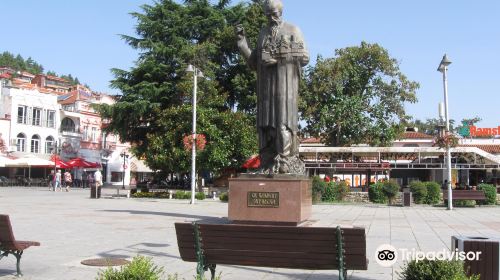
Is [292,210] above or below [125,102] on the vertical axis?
below

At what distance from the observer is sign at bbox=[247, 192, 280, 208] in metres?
10.1

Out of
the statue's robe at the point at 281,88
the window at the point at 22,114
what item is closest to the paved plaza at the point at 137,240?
the statue's robe at the point at 281,88

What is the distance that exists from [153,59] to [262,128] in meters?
26.1

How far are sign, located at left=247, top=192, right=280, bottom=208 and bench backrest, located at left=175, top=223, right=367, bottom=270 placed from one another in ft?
11.2

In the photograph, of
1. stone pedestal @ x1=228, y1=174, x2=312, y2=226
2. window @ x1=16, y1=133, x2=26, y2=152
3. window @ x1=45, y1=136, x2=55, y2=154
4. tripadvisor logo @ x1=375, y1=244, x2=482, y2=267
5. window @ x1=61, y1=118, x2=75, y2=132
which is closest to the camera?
tripadvisor logo @ x1=375, y1=244, x2=482, y2=267

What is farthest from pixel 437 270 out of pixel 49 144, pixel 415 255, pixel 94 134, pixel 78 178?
pixel 94 134

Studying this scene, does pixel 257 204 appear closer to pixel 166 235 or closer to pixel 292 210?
pixel 292 210

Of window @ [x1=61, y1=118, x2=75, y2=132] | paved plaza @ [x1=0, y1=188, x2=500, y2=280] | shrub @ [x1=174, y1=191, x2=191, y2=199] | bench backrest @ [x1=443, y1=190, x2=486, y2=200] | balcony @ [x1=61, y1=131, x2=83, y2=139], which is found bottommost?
paved plaza @ [x1=0, y1=188, x2=500, y2=280]

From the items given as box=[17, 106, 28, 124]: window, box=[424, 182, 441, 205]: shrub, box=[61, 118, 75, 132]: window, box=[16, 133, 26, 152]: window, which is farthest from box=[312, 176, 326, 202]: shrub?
box=[61, 118, 75, 132]: window

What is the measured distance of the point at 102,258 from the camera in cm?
924

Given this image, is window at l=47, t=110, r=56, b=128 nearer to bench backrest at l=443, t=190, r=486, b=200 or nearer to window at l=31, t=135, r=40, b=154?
window at l=31, t=135, r=40, b=154

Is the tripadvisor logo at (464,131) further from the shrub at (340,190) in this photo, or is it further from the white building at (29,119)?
the white building at (29,119)

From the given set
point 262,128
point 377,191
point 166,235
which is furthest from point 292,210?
point 377,191

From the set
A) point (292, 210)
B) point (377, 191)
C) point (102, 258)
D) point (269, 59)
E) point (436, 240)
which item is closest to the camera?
point (102, 258)
